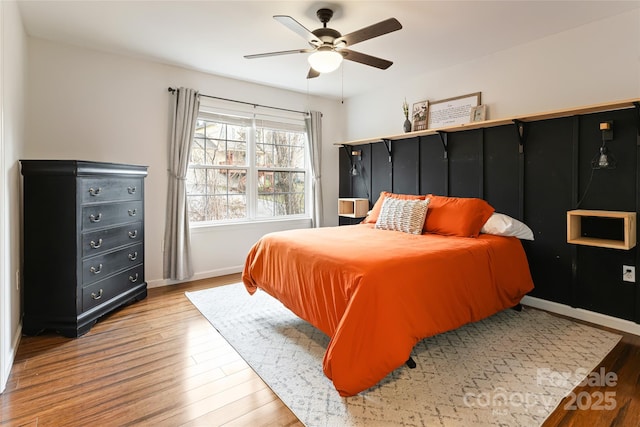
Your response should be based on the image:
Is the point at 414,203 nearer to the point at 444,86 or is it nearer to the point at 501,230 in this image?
the point at 501,230

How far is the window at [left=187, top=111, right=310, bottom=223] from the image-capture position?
4102 millimetres

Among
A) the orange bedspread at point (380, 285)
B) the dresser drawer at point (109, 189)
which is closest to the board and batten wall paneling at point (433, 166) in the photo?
the orange bedspread at point (380, 285)

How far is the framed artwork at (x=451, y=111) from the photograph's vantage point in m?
3.58

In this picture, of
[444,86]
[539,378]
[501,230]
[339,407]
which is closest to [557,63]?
[444,86]

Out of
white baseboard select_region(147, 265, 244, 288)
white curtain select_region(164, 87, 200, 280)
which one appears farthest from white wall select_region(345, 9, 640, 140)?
white baseboard select_region(147, 265, 244, 288)

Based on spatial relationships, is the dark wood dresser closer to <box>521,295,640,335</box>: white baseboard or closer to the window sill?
the window sill

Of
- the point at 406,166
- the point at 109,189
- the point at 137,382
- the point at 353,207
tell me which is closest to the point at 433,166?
the point at 406,166

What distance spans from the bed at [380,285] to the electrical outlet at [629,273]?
0.65 metres

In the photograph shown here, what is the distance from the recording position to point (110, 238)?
2887 millimetres

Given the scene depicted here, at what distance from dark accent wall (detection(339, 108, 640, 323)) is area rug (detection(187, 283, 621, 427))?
353 millimetres

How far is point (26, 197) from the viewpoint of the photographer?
2.48m

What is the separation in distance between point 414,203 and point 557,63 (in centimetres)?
176

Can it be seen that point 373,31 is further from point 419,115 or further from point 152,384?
point 152,384

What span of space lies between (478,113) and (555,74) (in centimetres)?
71
